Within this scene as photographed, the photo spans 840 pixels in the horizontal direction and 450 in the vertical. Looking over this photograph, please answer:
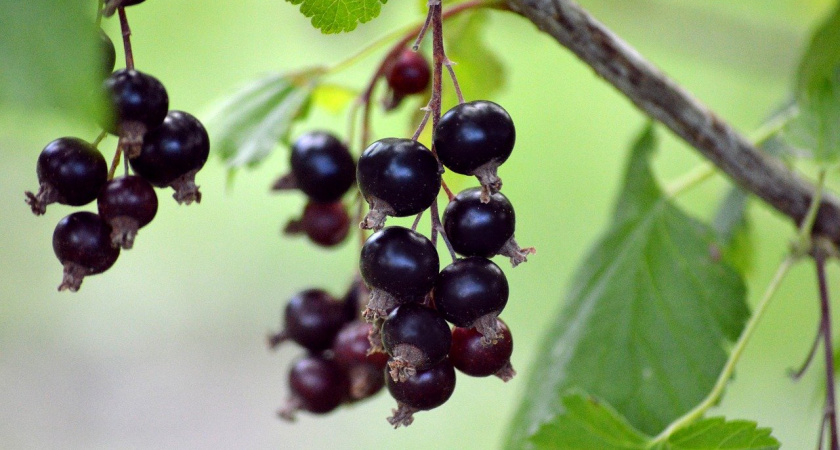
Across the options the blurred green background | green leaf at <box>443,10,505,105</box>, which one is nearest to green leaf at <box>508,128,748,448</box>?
green leaf at <box>443,10,505,105</box>

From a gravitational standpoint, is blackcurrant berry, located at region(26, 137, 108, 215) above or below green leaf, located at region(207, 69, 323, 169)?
below

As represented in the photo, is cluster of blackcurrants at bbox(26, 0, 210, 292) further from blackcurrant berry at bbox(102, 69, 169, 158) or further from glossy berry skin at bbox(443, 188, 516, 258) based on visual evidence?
glossy berry skin at bbox(443, 188, 516, 258)

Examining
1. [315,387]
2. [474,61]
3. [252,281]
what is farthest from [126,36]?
[252,281]

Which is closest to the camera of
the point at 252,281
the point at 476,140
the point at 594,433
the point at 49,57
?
the point at 49,57

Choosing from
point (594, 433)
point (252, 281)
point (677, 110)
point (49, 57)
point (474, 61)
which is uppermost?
point (252, 281)

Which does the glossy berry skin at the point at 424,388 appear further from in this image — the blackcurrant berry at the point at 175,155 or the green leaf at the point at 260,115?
the green leaf at the point at 260,115

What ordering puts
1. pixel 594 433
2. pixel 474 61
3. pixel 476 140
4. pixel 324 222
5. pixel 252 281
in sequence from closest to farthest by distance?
1. pixel 476 140
2. pixel 594 433
3. pixel 324 222
4. pixel 474 61
5. pixel 252 281

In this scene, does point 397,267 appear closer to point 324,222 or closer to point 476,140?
point 476,140

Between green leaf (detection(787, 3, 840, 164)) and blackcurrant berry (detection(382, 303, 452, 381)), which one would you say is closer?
blackcurrant berry (detection(382, 303, 452, 381))
